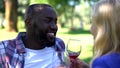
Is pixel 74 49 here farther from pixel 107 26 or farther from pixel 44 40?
pixel 107 26

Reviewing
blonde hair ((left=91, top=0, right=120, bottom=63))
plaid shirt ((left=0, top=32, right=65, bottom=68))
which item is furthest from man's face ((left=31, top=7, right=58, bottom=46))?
blonde hair ((left=91, top=0, right=120, bottom=63))

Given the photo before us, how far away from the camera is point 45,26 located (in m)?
3.32

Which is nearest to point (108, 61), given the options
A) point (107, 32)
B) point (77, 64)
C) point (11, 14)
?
point (107, 32)

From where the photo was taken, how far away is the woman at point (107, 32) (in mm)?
2205

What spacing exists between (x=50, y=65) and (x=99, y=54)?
121 cm

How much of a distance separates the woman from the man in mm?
1038

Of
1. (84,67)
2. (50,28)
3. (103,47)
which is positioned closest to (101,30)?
(103,47)

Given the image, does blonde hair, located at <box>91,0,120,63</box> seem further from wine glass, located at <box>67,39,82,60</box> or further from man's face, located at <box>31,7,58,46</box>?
man's face, located at <box>31,7,58,46</box>

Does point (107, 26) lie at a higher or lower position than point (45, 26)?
higher

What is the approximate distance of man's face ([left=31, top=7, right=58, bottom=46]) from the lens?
329 cm

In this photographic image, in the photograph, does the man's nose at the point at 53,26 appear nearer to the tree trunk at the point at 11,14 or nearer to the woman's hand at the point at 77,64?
the woman's hand at the point at 77,64

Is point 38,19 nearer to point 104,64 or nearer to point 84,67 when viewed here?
point 84,67

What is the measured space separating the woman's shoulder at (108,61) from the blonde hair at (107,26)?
43mm

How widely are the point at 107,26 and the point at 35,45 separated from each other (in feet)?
4.28
